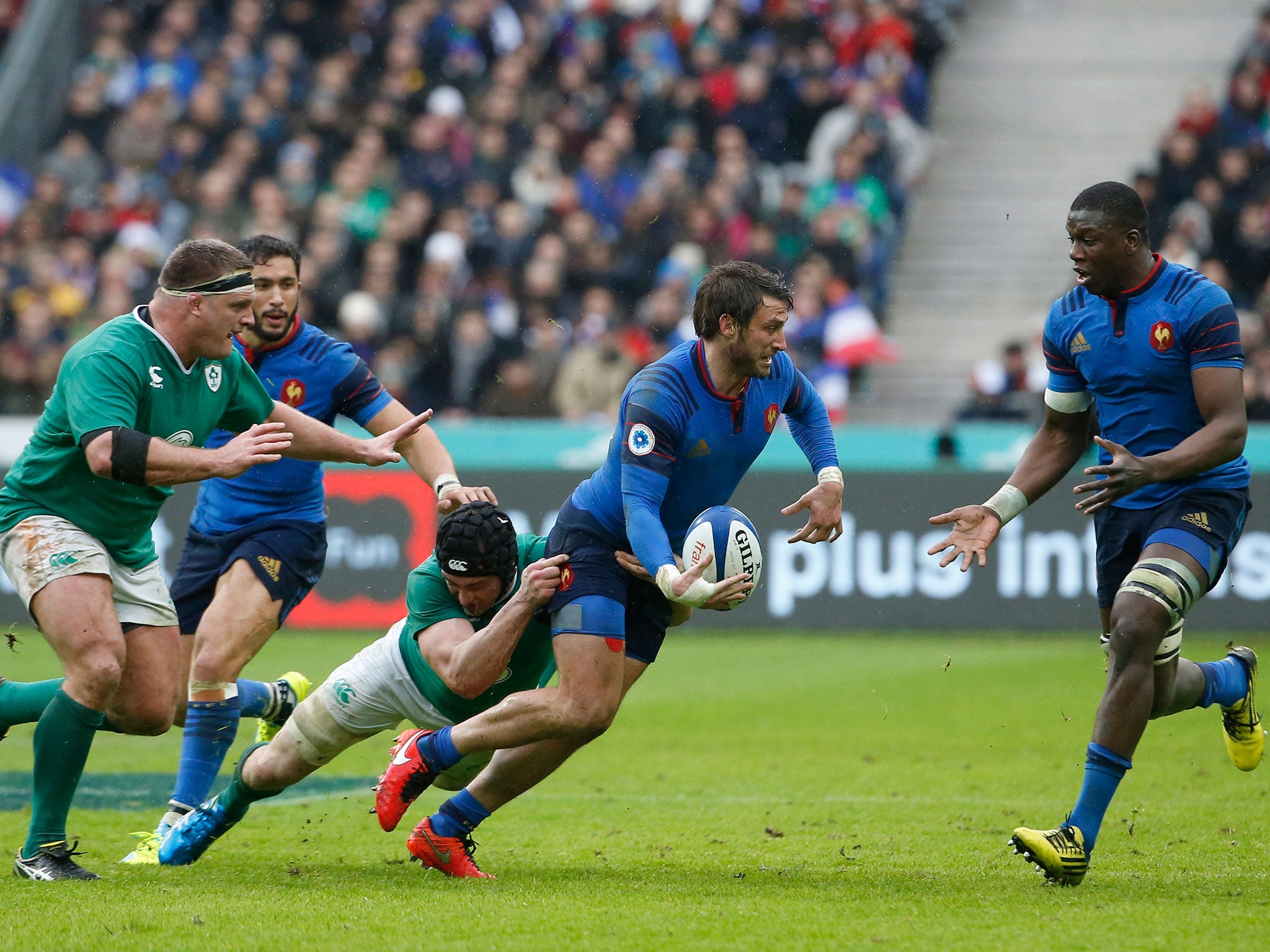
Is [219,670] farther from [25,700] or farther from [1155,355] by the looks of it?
[1155,355]

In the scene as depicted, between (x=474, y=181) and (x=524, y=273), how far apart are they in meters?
1.71

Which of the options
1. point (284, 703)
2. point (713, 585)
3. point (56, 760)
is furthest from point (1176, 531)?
point (56, 760)

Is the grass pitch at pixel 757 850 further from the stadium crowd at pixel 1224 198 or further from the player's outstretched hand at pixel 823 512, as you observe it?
the stadium crowd at pixel 1224 198

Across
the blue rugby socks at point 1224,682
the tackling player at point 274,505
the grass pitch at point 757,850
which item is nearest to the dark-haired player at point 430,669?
the grass pitch at point 757,850

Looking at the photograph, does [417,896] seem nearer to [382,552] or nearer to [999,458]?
[382,552]

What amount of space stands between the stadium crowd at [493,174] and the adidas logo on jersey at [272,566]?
27.0 ft

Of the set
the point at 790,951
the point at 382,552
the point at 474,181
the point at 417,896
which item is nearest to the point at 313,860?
the point at 417,896

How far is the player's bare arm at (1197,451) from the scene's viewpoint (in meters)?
5.52

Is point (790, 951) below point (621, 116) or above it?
below

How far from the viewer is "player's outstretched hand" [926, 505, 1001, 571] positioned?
600 centimetres

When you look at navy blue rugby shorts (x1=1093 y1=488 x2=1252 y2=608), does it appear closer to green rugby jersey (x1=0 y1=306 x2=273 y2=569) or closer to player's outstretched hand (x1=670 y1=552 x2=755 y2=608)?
player's outstretched hand (x1=670 y1=552 x2=755 y2=608)

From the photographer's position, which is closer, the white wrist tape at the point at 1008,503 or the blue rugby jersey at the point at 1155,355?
the blue rugby jersey at the point at 1155,355

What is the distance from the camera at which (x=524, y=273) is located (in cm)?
1722

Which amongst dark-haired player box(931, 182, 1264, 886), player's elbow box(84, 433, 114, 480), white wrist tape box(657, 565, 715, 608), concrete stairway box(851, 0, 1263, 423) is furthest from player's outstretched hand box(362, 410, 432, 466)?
concrete stairway box(851, 0, 1263, 423)
